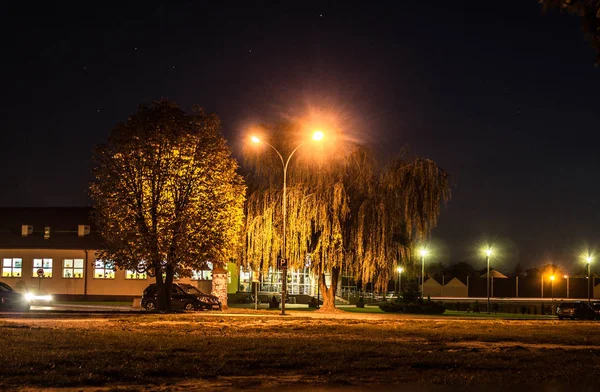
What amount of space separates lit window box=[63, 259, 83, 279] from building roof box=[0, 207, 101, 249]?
1197mm

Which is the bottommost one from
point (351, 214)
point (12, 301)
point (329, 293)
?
point (12, 301)

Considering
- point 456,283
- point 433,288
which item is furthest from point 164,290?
point 456,283

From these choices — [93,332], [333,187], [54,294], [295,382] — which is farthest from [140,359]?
[54,294]

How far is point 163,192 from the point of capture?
4184cm

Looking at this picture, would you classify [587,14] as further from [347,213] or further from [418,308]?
[418,308]

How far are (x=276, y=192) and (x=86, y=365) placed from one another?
3118 cm

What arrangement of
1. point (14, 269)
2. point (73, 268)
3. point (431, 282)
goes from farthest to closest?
point (431, 282), point (14, 269), point (73, 268)

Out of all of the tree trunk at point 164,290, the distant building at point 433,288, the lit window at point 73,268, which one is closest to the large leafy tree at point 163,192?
the tree trunk at point 164,290

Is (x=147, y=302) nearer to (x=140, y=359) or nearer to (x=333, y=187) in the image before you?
(x=333, y=187)

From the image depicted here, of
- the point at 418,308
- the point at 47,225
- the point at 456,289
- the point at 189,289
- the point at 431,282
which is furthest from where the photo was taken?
the point at 431,282

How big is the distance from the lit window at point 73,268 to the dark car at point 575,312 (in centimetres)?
3858

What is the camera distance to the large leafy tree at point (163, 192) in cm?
4125

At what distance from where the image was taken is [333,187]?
147 feet

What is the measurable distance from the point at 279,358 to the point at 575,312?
37.2 m
